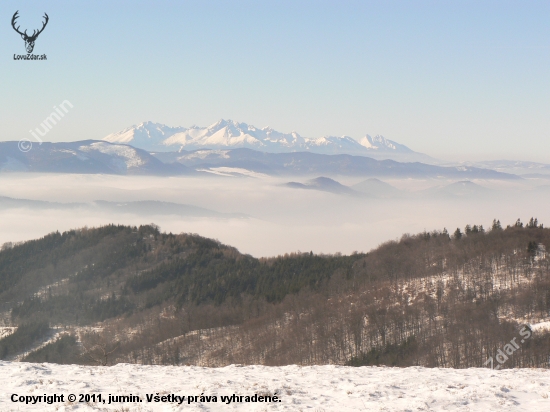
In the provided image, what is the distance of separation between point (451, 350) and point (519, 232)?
63.0m

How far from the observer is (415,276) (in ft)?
439

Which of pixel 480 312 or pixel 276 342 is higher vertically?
pixel 480 312

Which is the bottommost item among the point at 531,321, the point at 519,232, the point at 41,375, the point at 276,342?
the point at 276,342

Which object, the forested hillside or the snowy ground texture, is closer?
the snowy ground texture

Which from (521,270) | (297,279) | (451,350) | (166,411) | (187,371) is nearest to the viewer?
(166,411)

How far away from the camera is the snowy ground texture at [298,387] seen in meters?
23.7

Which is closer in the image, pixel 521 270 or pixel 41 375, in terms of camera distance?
pixel 41 375

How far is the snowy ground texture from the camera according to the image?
23.7 metres

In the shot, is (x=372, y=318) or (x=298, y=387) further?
(x=372, y=318)

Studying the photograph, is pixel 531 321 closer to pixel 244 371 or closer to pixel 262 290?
pixel 244 371

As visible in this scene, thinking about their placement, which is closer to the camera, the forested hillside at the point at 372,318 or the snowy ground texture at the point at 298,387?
the snowy ground texture at the point at 298,387

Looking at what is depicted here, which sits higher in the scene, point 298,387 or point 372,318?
point 298,387

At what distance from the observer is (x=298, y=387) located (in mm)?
26828

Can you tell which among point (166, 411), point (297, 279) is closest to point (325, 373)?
point (166, 411)
